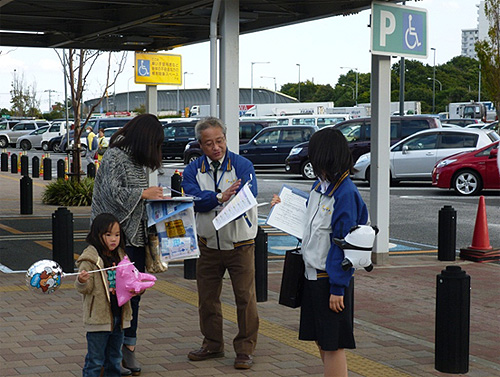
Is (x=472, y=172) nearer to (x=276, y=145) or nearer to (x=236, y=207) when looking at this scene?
(x=276, y=145)

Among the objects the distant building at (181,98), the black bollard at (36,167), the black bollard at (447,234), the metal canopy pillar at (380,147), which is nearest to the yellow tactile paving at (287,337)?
the metal canopy pillar at (380,147)

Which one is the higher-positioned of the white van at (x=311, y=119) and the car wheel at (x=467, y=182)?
the white van at (x=311, y=119)

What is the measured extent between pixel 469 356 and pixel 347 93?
109591 mm

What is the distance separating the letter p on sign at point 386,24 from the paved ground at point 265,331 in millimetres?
2850

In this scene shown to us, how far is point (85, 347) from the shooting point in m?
6.20

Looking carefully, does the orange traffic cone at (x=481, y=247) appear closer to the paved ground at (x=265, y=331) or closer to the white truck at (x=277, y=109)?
the paved ground at (x=265, y=331)

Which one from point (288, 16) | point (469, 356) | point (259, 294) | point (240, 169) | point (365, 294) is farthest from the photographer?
point (288, 16)

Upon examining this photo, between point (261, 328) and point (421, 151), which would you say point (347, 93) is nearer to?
point (421, 151)

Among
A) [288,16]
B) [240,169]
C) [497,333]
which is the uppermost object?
[288,16]

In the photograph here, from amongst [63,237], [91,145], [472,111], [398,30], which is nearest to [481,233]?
[398,30]

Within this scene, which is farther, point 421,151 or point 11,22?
point 421,151

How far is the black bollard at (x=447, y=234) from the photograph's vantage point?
1088 centimetres

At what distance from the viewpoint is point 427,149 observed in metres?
22.9

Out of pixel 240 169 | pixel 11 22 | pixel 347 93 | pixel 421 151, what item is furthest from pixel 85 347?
pixel 347 93
